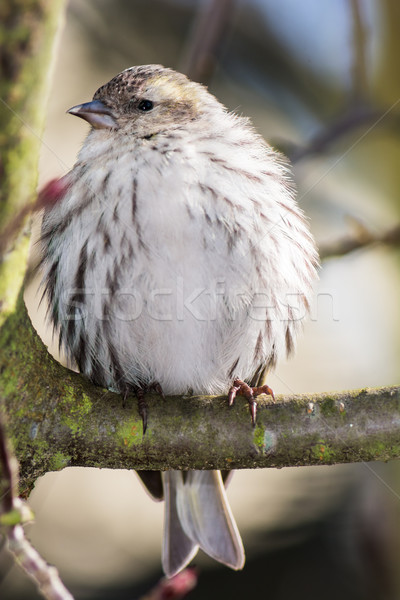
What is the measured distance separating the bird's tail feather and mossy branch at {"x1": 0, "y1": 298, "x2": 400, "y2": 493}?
89 cm

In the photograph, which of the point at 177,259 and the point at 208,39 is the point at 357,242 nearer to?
the point at 177,259

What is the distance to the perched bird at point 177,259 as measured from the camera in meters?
3.32

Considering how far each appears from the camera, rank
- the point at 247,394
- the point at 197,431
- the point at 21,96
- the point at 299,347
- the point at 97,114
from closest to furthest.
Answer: the point at 21,96
the point at 197,431
the point at 247,394
the point at 97,114
the point at 299,347

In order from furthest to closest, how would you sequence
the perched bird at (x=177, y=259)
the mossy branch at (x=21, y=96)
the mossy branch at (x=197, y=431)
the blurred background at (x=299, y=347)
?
the blurred background at (x=299, y=347) → the perched bird at (x=177, y=259) → the mossy branch at (x=197, y=431) → the mossy branch at (x=21, y=96)

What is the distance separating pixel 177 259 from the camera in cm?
330

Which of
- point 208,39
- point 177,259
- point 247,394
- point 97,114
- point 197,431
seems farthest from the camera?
point 208,39

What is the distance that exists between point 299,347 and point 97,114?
2.63 meters

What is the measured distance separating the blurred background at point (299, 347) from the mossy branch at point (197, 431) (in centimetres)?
130

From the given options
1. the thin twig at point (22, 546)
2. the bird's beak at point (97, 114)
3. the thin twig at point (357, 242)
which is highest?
the bird's beak at point (97, 114)

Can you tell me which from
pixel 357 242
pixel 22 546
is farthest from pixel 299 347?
pixel 22 546

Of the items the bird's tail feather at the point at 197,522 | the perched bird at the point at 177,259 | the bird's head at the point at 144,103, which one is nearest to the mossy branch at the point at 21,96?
the perched bird at the point at 177,259

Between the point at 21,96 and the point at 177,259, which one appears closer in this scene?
the point at 21,96

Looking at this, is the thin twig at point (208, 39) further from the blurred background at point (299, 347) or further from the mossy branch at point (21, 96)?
the mossy branch at point (21, 96)

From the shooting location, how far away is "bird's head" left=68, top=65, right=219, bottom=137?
3.69 m
